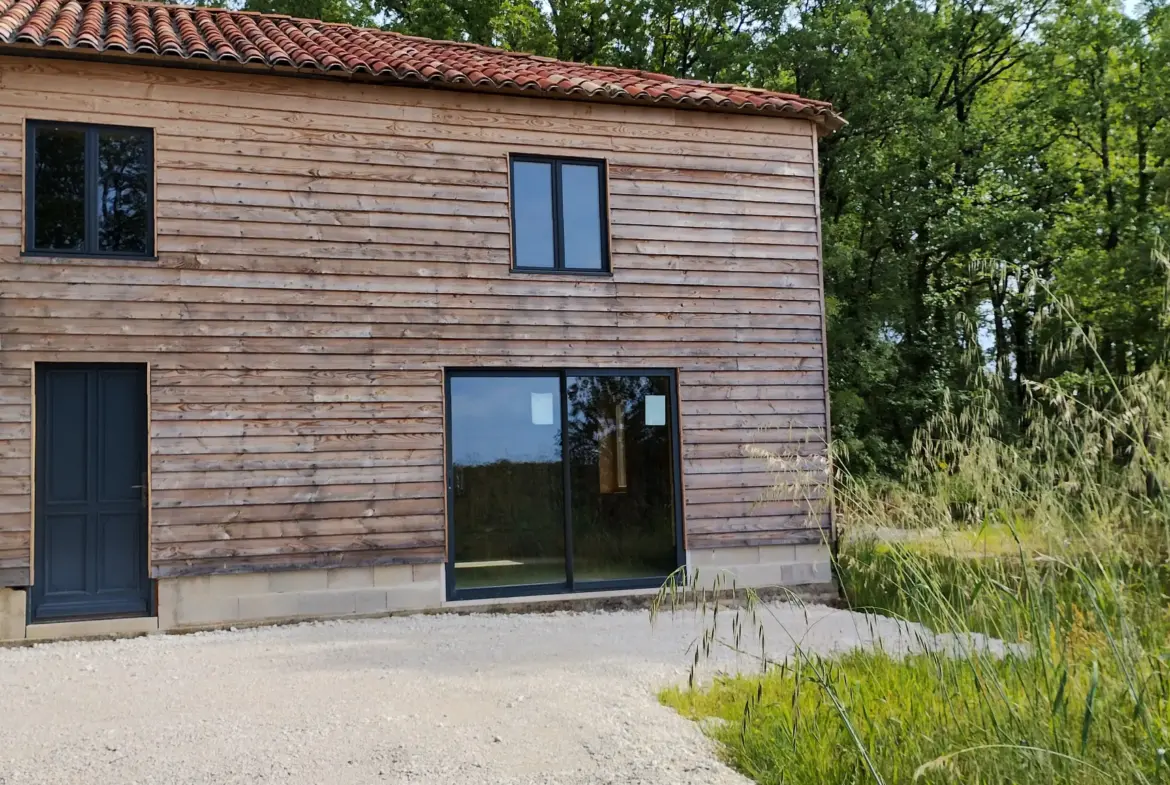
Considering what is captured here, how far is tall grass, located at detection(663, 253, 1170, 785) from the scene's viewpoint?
306 cm

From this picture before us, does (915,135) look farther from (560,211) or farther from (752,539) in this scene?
(752,539)

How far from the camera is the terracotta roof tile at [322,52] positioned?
310 inches

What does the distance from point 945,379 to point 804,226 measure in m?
12.4

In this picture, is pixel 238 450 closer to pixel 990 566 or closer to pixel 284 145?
pixel 284 145

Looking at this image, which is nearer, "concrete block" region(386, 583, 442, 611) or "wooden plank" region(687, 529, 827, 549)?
"concrete block" region(386, 583, 442, 611)

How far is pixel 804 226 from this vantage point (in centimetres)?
970

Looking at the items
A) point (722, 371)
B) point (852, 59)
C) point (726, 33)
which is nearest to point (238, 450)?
point (722, 371)

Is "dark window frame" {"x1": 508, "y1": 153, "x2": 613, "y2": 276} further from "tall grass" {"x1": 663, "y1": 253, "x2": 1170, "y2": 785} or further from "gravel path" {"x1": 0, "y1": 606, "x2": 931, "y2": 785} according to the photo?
"tall grass" {"x1": 663, "y1": 253, "x2": 1170, "y2": 785}

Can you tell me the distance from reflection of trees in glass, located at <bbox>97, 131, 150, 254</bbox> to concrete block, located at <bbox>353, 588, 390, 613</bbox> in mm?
3541

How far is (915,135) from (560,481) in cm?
1505

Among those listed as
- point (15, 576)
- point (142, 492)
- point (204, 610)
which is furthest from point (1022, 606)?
point (15, 576)

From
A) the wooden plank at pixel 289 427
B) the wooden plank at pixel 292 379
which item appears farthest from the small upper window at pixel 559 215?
the wooden plank at pixel 289 427

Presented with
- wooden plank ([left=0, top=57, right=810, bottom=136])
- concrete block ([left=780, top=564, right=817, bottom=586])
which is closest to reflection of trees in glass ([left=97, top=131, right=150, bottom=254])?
wooden plank ([left=0, top=57, right=810, bottom=136])

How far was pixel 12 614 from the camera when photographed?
23.5 ft
